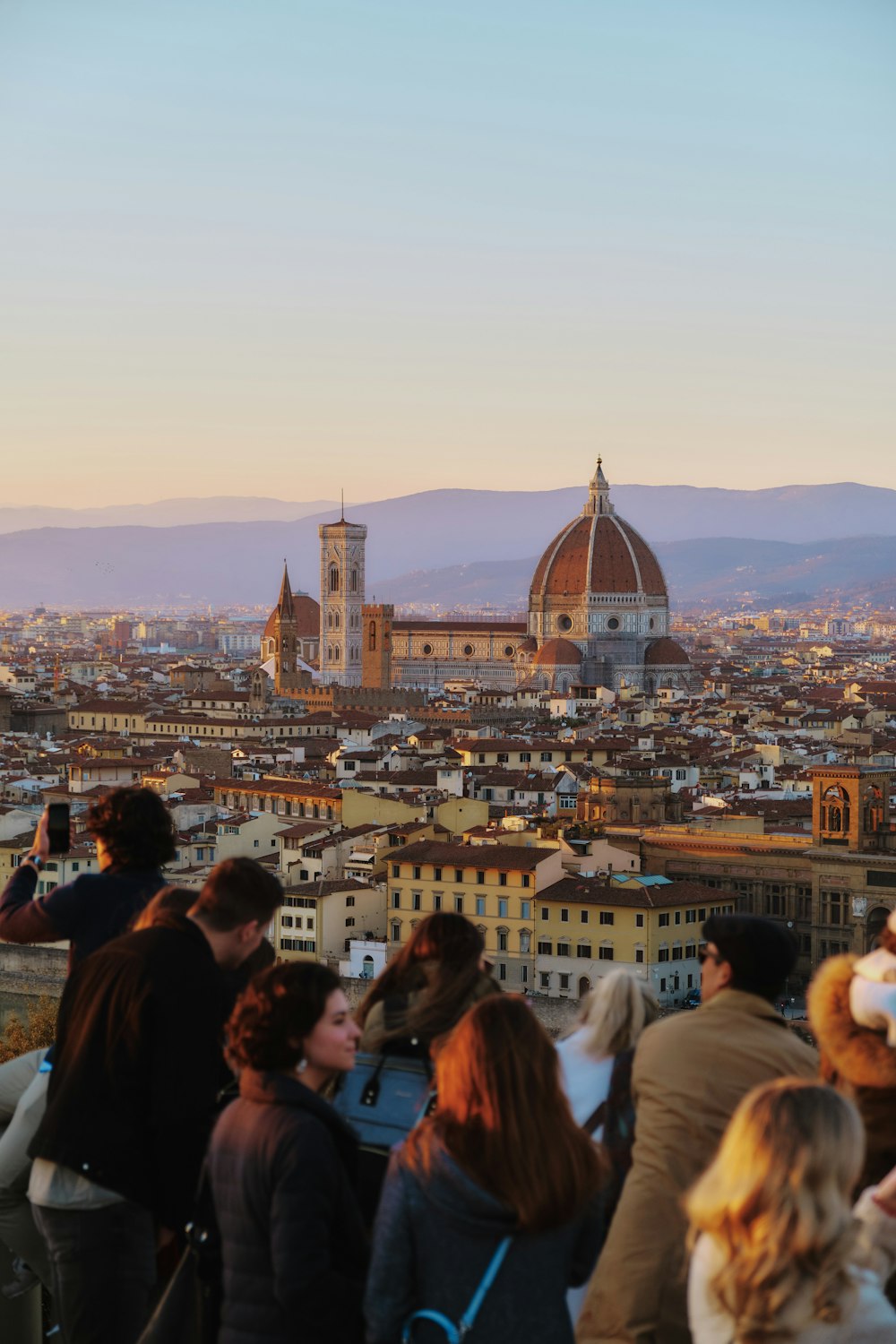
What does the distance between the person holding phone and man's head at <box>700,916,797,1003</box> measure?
→ 4.41 ft

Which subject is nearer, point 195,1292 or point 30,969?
point 195,1292

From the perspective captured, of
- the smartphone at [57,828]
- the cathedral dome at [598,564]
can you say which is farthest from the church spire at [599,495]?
the smartphone at [57,828]

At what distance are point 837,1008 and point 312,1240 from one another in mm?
1091

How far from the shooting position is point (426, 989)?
4.45m

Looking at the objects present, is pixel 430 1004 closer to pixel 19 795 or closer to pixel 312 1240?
pixel 312 1240

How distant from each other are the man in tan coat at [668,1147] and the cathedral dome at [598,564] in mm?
95650

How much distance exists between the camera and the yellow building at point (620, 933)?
26438 mm

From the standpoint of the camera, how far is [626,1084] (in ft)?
14.1

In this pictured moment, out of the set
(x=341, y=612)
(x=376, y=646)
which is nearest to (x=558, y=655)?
(x=376, y=646)

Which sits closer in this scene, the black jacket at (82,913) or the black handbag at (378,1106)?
the black handbag at (378,1106)

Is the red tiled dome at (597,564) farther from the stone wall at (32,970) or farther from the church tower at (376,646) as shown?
the stone wall at (32,970)

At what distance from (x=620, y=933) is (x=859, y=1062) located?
22.8 m

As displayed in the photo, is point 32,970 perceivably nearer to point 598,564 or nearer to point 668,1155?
point 668,1155

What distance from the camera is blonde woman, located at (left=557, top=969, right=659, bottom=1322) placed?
4.27m
